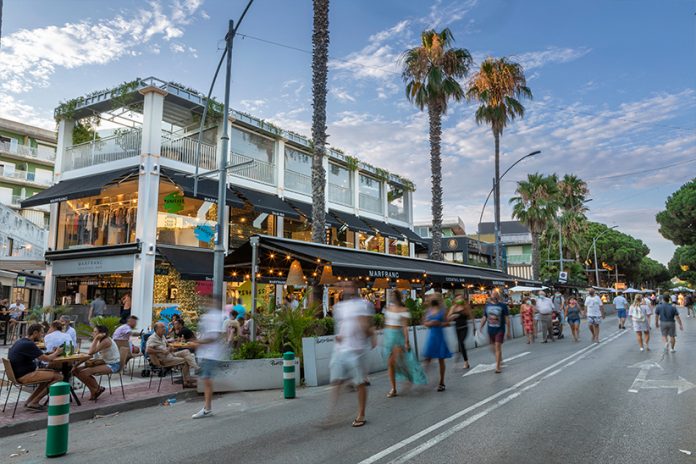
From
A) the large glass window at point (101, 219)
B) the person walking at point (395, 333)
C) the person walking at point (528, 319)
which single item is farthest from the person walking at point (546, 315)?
the large glass window at point (101, 219)

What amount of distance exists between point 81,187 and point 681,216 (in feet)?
184

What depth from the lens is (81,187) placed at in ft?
67.6

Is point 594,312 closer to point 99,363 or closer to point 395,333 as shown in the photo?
point 395,333

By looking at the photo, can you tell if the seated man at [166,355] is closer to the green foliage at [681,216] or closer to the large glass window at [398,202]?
the large glass window at [398,202]

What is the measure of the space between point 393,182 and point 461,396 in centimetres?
2777

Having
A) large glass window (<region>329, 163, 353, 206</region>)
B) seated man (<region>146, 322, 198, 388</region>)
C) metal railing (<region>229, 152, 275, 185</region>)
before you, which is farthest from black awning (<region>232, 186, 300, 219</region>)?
seated man (<region>146, 322, 198, 388</region>)

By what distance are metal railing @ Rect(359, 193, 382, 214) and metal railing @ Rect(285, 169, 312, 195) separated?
516cm

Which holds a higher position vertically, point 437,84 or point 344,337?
point 437,84

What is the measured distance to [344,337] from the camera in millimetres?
6840

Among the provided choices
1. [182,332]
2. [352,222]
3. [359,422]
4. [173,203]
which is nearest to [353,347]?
[359,422]

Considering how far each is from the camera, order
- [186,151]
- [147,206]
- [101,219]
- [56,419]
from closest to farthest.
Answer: [56,419] < [147,206] < [186,151] < [101,219]

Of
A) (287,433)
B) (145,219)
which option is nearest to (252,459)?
(287,433)

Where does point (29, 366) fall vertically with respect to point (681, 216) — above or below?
below

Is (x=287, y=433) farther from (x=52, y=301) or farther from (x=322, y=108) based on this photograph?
(x=52, y=301)
